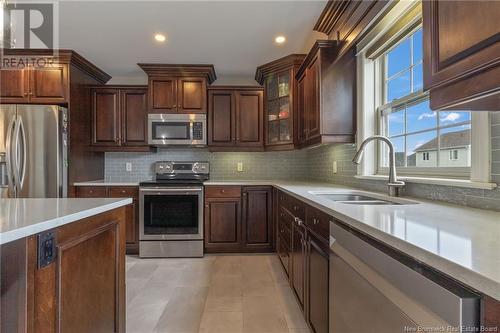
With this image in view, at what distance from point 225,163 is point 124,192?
1.38 meters

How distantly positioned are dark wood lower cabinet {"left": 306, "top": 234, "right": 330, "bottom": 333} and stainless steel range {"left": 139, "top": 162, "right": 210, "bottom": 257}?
6.05ft

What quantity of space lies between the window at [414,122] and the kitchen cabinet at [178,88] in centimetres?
215

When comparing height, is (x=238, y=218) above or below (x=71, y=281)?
below

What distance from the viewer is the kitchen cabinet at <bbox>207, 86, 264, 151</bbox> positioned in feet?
11.5

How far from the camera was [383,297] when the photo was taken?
2.54 feet

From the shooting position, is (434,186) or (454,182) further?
(434,186)

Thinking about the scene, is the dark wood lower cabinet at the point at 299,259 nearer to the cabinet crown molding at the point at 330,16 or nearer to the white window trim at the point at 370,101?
the white window trim at the point at 370,101

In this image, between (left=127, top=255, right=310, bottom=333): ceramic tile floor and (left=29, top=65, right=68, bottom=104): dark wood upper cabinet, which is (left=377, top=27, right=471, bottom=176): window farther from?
(left=29, top=65, right=68, bottom=104): dark wood upper cabinet

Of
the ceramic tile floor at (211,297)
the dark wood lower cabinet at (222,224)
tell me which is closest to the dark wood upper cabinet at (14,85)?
the ceramic tile floor at (211,297)

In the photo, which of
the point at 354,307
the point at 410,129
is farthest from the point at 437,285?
the point at 410,129

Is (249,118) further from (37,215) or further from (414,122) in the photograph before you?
(37,215)

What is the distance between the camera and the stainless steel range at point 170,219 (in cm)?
317

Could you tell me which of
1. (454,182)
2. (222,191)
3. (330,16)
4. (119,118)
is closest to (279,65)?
(330,16)

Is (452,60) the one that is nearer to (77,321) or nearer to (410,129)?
(410,129)
